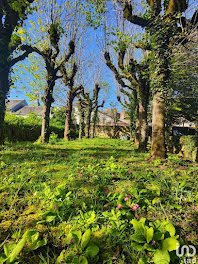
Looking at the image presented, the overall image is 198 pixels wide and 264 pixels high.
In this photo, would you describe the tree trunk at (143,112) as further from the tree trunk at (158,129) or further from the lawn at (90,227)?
the lawn at (90,227)

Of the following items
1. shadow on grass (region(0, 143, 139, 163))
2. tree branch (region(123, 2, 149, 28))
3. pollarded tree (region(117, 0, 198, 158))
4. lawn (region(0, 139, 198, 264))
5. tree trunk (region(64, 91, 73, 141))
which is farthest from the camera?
tree trunk (region(64, 91, 73, 141))

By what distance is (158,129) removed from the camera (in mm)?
4645

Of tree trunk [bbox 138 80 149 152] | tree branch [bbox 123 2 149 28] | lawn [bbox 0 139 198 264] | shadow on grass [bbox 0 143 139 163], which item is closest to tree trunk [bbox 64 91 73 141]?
shadow on grass [bbox 0 143 139 163]

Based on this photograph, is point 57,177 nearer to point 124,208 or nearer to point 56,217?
point 56,217

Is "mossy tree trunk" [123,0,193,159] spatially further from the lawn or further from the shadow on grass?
the lawn

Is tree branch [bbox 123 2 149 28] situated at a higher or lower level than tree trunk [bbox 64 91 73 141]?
Result: higher

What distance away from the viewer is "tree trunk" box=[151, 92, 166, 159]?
14.8ft

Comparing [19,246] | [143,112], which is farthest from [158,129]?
[19,246]

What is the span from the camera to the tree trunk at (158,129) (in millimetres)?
4523

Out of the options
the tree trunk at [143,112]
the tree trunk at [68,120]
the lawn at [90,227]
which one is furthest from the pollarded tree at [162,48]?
the tree trunk at [68,120]

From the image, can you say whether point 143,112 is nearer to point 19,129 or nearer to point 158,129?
point 158,129

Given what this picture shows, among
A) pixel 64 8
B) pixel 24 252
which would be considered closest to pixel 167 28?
pixel 24 252

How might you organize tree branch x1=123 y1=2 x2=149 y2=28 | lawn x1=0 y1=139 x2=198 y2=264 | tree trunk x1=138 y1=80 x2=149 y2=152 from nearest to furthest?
lawn x1=0 y1=139 x2=198 y2=264
tree branch x1=123 y1=2 x2=149 y2=28
tree trunk x1=138 y1=80 x2=149 y2=152

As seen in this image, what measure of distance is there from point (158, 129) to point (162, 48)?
2887 millimetres
